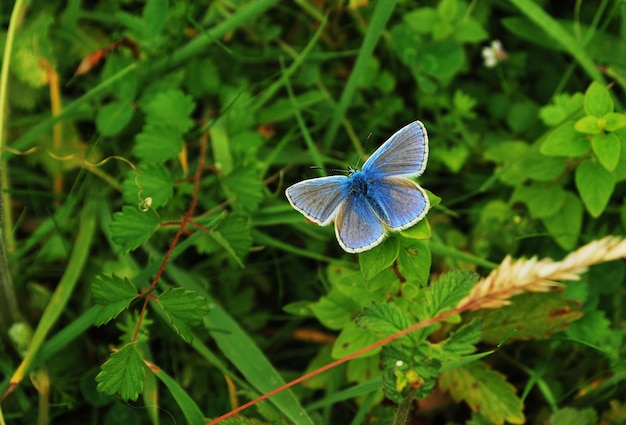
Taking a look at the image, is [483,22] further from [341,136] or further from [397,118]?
[341,136]

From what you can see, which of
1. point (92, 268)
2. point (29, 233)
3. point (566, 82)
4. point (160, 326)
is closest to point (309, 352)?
point (160, 326)

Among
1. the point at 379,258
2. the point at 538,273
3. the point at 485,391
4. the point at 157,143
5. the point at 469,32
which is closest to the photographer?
the point at 538,273

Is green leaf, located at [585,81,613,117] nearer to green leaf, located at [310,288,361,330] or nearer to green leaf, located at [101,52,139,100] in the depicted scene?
green leaf, located at [310,288,361,330]

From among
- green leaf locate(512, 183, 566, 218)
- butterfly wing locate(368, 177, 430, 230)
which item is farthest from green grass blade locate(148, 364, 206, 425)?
green leaf locate(512, 183, 566, 218)

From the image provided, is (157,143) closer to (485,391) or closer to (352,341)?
(352,341)

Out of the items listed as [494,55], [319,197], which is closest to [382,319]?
[319,197]

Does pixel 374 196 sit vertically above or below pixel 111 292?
above
